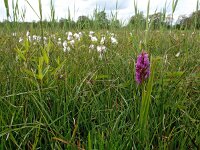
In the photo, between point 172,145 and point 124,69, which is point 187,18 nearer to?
point 124,69

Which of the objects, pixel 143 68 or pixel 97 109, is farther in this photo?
pixel 97 109

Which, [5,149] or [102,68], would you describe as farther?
[102,68]

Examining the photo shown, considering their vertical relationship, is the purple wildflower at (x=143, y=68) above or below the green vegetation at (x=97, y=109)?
above

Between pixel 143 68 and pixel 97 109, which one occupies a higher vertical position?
pixel 143 68

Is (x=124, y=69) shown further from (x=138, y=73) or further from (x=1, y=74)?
(x=138, y=73)

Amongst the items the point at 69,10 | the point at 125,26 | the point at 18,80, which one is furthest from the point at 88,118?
the point at 125,26

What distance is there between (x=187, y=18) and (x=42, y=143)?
9.01ft

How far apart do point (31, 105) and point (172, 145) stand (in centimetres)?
63

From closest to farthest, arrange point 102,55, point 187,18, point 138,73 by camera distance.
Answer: point 138,73
point 102,55
point 187,18

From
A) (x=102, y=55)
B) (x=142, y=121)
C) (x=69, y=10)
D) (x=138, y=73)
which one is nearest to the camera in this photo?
(x=142, y=121)

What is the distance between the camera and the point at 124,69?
6.04 feet

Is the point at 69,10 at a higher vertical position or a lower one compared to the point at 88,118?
higher

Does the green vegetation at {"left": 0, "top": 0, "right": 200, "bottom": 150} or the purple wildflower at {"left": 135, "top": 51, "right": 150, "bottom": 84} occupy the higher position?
the purple wildflower at {"left": 135, "top": 51, "right": 150, "bottom": 84}

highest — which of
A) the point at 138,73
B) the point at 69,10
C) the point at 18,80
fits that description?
the point at 69,10
